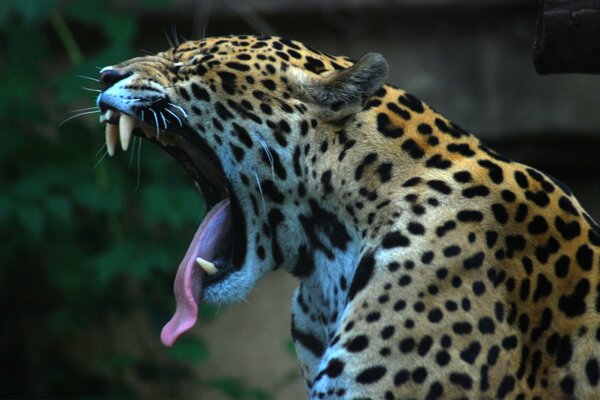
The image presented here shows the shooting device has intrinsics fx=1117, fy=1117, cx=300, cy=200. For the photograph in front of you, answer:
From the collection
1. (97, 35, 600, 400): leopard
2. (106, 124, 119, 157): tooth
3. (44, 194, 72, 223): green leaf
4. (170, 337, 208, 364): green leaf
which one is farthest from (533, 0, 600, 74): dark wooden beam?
(170, 337, 208, 364): green leaf

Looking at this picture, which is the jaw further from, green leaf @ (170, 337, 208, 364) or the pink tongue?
green leaf @ (170, 337, 208, 364)

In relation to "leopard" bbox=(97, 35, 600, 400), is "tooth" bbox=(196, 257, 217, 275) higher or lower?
lower

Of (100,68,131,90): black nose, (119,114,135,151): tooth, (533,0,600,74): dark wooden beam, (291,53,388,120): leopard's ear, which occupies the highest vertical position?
(533,0,600,74): dark wooden beam

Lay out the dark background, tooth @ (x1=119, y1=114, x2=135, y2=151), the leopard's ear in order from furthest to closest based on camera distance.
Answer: the dark background
tooth @ (x1=119, y1=114, x2=135, y2=151)
the leopard's ear

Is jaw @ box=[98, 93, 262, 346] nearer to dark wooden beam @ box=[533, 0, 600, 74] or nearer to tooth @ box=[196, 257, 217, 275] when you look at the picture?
tooth @ box=[196, 257, 217, 275]

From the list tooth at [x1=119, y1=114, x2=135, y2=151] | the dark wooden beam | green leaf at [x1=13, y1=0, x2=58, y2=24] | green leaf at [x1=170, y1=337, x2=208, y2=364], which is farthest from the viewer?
green leaf at [x1=170, y1=337, x2=208, y2=364]

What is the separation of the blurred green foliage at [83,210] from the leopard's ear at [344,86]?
3.57 metres

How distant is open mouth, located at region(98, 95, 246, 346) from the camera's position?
13.0ft

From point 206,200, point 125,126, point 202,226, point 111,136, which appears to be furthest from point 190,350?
point 125,126

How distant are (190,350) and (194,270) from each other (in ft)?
12.6

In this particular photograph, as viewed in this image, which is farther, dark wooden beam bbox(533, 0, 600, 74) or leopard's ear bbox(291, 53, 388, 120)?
dark wooden beam bbox(533, 0, 600, 74)

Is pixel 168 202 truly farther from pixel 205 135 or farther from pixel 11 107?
pixel 205 135

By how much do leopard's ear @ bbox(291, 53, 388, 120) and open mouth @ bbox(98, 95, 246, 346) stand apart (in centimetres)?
43

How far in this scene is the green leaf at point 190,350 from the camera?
7805 millimetres
